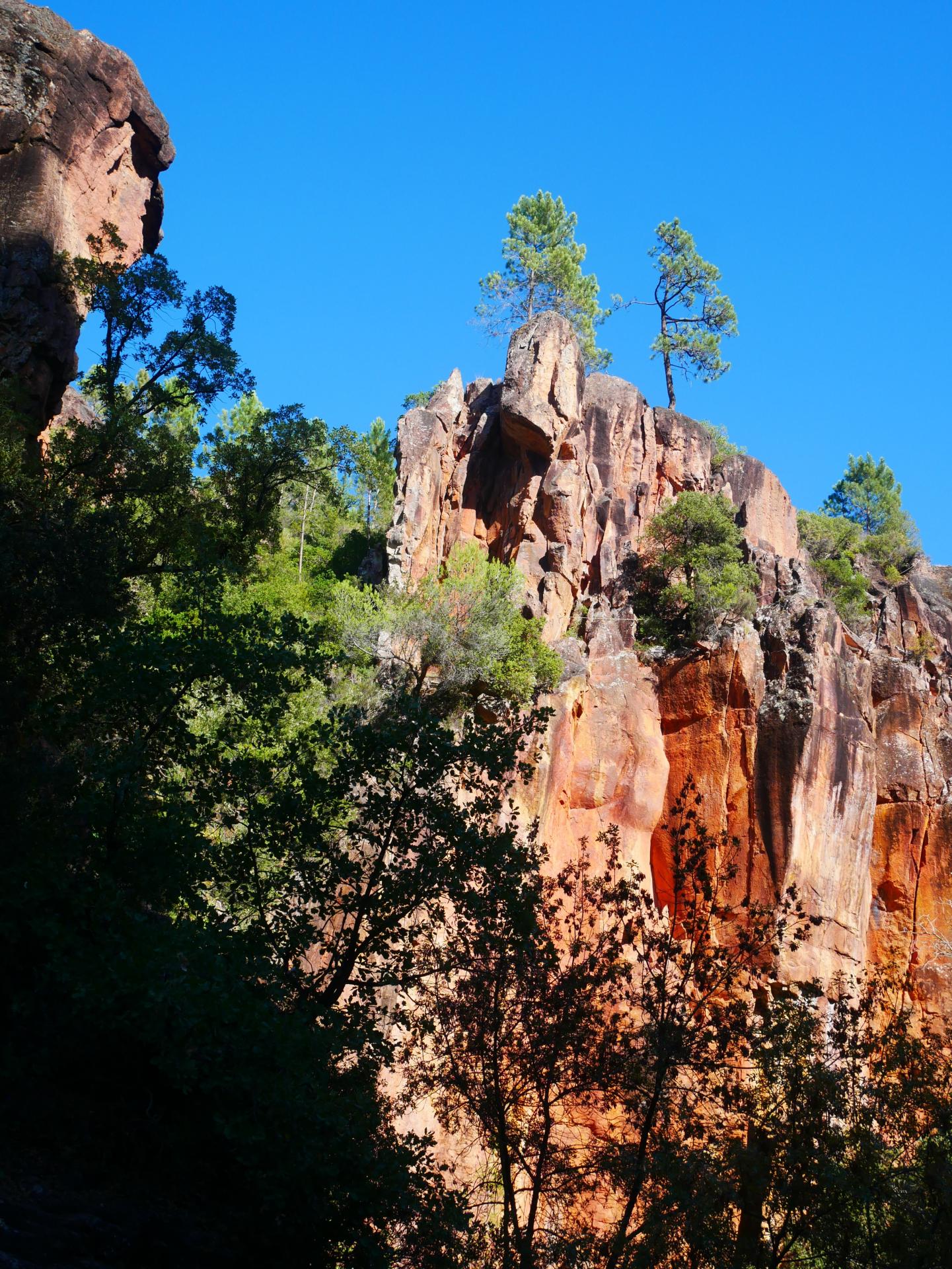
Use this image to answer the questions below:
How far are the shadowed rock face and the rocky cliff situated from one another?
15881 mm

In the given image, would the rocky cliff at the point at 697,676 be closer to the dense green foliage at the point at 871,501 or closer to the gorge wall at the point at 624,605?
the gorge wall at the point at 624,605

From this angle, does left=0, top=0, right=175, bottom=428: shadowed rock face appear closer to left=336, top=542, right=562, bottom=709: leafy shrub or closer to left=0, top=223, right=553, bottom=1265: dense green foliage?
left=0, top=223, right=553, bottom=1265: dense green foliage

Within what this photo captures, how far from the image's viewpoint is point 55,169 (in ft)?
78.0

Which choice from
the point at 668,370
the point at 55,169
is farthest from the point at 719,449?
the point at 55,169

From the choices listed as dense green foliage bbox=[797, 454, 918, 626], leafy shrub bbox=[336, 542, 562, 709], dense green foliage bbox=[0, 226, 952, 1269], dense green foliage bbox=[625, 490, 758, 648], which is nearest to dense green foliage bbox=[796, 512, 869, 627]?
dense green foliage bbox=[797, 454, 918, 626]

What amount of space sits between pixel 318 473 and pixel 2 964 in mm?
12672

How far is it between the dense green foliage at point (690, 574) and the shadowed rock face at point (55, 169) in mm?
20422

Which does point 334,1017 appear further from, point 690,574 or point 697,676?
point 690,574

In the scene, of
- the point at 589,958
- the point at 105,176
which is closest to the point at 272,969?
the point at 589,958

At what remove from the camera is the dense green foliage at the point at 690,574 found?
122ft

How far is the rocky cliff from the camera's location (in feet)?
109

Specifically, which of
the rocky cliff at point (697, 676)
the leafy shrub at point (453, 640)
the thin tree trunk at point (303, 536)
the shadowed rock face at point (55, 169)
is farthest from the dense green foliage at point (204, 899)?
the thin tree trunk at point (303, 536)

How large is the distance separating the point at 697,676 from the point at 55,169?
23.0 m

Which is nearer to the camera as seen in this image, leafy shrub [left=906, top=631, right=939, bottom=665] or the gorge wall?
the gorge wall
